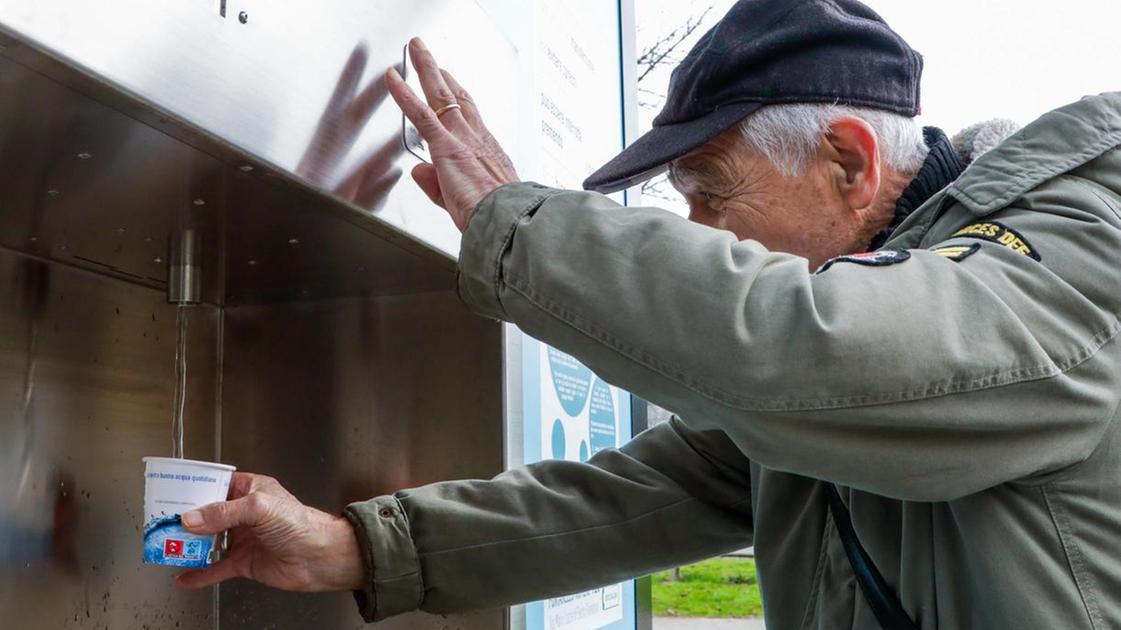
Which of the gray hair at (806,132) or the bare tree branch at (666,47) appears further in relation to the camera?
the bare tree branch at (666,47)

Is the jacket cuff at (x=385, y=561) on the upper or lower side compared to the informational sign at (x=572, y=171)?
lower

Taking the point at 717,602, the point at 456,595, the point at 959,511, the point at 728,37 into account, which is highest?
the point at 728,37

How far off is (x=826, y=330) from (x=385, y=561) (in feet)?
2.55

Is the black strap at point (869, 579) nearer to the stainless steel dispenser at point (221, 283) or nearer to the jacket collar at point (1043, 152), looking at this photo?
the jacket collar at point (1043, 152)

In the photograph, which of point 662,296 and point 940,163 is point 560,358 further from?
point 662,296

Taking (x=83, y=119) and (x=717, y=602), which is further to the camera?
(x=717, y=602)

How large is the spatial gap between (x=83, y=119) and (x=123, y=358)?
29.7 inches

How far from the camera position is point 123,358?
1.76 m

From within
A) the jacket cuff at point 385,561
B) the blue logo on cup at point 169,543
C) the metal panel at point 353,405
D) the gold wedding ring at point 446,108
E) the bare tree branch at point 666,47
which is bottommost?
the jacket cuff at point 385,561

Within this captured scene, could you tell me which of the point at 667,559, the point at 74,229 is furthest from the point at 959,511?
the point at 74,229

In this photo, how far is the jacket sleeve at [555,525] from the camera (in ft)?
5.01

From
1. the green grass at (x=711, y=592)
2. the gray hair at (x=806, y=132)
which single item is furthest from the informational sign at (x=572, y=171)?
the green grass at (x=711, y=592)

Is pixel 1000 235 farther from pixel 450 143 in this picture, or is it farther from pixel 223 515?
pixel 223 515

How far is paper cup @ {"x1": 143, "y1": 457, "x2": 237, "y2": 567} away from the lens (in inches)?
49.6
